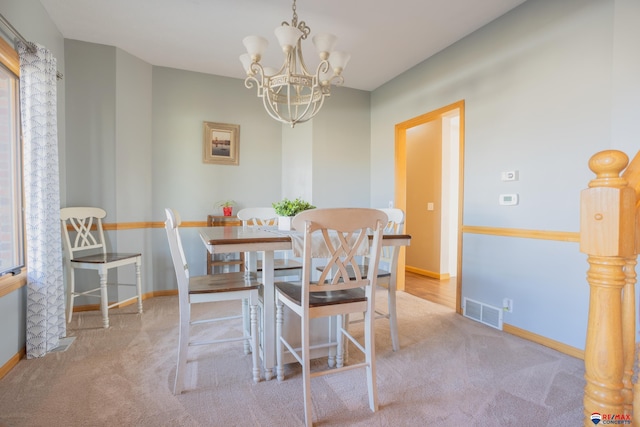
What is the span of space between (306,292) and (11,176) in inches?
89.5

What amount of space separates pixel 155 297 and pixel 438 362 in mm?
3123

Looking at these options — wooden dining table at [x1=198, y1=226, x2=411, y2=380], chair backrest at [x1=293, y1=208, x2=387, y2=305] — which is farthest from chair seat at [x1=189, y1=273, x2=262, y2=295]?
chair backrest at [x1=293, y1=208, x2=387, y2=305]

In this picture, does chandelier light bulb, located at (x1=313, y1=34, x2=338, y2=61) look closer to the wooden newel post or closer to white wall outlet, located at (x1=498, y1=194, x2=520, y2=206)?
the wooden newel post

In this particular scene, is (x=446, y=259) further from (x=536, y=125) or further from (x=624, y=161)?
(x=624, y=161)

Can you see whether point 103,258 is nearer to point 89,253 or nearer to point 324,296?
point 89,253

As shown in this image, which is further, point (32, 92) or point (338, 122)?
point (338, 122)

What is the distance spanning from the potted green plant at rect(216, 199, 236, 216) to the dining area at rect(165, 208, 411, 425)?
5.85ft

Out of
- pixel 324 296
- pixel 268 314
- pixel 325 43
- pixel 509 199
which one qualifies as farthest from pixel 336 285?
pixel 509 199

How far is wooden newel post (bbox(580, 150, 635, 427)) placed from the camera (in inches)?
29.6

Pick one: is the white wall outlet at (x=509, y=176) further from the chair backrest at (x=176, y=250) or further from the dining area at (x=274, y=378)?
the chair backrest at (x=176, y=250)

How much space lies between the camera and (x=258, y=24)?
9.42ft

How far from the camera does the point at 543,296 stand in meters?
2.43

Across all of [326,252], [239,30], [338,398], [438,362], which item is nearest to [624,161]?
[326,252]

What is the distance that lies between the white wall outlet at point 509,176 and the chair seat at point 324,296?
5.48 ft
